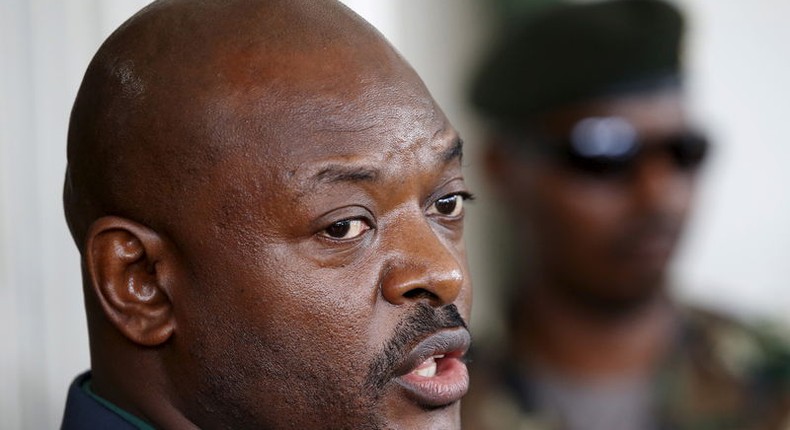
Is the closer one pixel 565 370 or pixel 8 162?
pixel 8 162

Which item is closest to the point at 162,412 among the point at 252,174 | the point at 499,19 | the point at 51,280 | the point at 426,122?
the point at 252,174

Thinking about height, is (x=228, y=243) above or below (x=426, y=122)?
below

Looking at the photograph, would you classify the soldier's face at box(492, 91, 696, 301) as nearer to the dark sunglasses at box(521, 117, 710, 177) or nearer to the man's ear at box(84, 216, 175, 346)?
the dark sunglasses at box(521, 117, 710, 177)

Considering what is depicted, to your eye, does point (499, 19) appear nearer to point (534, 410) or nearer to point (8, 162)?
point (534, 410)

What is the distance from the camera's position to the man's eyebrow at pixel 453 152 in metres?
1.37

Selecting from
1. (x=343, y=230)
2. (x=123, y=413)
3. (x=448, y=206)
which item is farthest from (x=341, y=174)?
(x=123, y=413)

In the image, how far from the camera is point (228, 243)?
50.8 inches

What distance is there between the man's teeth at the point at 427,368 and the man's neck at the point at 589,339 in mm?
1624

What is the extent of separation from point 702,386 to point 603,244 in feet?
1.32

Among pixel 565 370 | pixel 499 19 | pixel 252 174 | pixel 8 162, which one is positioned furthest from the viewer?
pixel 499 19

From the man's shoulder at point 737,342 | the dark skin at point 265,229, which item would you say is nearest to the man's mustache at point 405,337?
the dark skin at point 265,229

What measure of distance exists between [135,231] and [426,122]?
0.30m

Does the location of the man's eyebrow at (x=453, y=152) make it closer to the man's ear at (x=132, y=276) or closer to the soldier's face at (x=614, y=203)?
the man's ear at (x=132, y=276)

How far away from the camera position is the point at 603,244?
9.52 feet
